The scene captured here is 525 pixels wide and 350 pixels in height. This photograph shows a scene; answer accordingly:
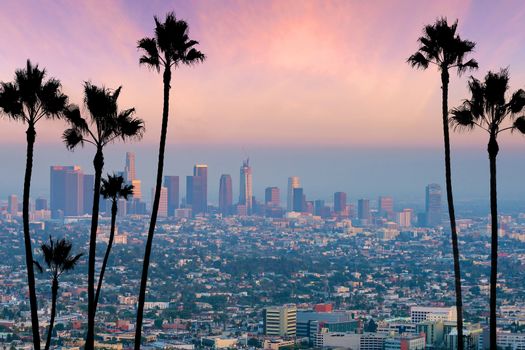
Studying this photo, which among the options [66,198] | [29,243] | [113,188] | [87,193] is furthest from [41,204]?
[29,243]

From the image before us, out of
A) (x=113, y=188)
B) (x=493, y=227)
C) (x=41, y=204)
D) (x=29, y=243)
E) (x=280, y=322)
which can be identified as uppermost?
(x=41, y=204)

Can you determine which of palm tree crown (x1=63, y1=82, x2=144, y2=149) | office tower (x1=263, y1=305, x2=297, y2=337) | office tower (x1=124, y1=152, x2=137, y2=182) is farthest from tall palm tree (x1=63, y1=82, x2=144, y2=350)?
office tower (x1=124, y1=152, x2=137, y2=182)

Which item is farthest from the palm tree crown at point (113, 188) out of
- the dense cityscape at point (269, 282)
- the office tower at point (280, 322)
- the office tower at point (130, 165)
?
the office tower at point (130, 165)

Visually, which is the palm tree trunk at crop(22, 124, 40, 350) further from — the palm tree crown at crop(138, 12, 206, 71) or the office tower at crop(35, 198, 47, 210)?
the office tower at crop(35, 198, 47, 210)

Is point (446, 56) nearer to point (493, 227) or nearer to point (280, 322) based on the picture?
point (493, 227)

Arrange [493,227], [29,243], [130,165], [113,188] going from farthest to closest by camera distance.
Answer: [130,165], [113,188], [29,243], [493,227]

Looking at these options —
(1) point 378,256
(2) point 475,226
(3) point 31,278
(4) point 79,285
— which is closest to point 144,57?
(3) point 31,278

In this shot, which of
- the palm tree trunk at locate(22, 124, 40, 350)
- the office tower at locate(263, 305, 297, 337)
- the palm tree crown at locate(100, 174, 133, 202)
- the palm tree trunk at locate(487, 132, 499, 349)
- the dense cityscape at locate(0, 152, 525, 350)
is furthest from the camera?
the office tower at locate(263, 305, 297, 337)
